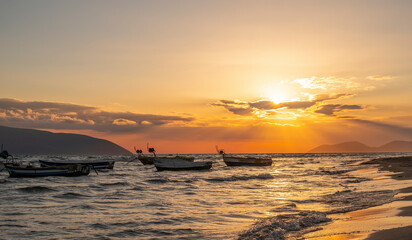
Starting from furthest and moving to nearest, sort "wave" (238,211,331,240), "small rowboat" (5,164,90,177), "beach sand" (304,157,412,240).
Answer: "small rowboat" (5,164,90,177)
"wave" (238,211,331,240)
"beach sand" (304,157,412,240)

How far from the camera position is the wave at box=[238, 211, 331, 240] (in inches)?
529

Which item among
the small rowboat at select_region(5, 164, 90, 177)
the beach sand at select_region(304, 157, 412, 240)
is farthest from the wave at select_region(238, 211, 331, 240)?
the small rowboat at select_region(5, 164, 90, 177)

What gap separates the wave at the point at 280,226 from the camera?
1344 centimetres

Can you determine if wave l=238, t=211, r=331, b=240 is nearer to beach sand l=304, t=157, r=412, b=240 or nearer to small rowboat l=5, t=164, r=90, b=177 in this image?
beach sand l=304, t=157, r=412, b=240

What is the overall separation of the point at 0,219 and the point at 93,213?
4454mm

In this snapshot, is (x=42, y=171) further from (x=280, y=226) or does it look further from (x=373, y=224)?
(x=373, y=224)

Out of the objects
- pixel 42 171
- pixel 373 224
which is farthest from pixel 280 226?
pixel 42 171

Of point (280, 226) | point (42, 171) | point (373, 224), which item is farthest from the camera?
point (42, 171)

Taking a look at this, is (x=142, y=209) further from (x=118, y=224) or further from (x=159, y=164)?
(x=159, y=164)

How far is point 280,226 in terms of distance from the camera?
14.8 meters

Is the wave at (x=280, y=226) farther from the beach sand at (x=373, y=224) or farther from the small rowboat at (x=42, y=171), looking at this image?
the small rowboat at (x=42, y=171)

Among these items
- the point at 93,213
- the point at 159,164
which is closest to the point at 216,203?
the point at 93,213

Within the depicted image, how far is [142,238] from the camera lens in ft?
45.9

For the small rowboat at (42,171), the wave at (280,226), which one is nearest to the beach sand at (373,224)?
the wave at (280,226)
